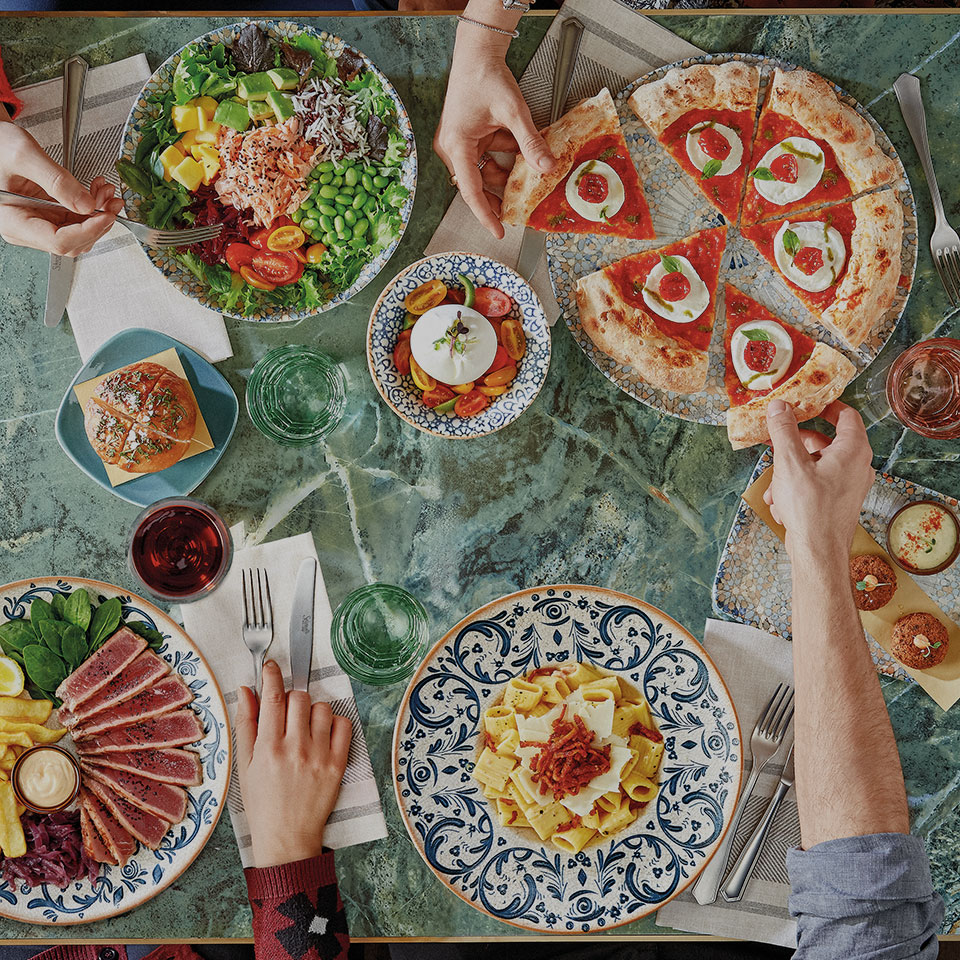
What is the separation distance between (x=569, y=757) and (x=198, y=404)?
1.46 meters

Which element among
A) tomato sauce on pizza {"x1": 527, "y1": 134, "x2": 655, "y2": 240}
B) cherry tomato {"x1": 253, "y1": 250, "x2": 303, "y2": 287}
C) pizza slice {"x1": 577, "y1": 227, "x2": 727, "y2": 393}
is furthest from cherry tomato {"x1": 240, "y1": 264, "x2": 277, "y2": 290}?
pizza slice {"x1": 577, "y1": 227, "x2": 727, "y2": 393}

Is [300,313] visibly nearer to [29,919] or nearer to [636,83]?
[636,83]

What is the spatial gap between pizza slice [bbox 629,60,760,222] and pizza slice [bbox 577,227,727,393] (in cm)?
15

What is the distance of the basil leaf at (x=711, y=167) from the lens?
8.03ft

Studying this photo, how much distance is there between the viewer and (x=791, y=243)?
2457 millimetres

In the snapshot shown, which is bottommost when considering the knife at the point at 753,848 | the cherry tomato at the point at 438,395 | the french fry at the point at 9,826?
the knife at the point at 753,848

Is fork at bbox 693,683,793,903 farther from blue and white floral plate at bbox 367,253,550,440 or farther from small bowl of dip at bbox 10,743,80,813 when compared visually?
small bowl of dip at bbox 10,743,80,813

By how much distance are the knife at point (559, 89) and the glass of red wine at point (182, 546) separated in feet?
3.83

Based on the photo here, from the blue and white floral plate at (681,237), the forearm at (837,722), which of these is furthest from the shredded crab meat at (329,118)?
the forearm at (837,722)

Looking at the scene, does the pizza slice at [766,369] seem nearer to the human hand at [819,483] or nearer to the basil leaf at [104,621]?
the human hand at [819,483]

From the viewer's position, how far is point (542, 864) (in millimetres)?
2379

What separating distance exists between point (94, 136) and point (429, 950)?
2764 millimetres

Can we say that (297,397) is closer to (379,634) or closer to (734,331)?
(379,634)

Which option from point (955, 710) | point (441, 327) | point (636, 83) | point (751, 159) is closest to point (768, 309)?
point (751, 159)
